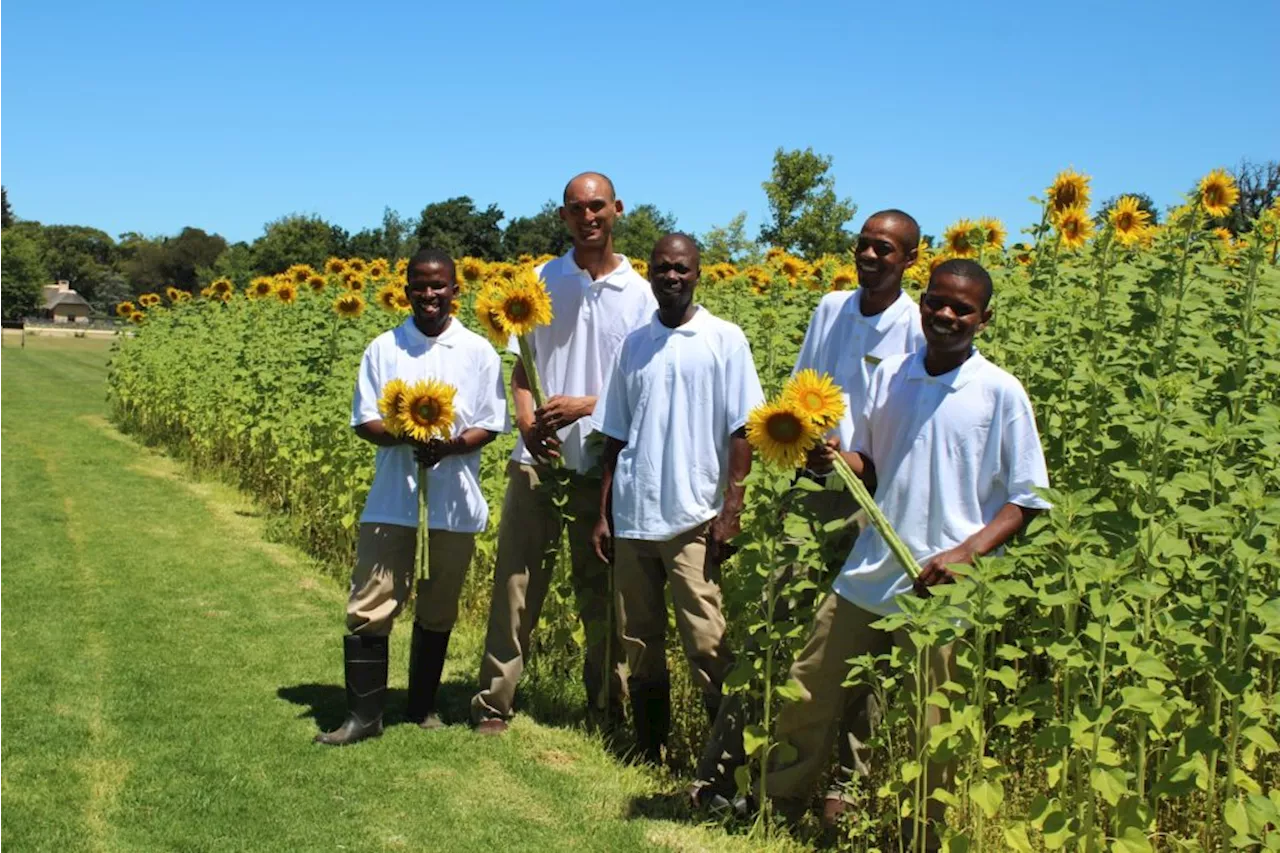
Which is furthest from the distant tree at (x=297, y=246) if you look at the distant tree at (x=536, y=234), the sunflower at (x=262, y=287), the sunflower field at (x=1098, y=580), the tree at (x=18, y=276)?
the sunflower field at (x=1098, y=580)

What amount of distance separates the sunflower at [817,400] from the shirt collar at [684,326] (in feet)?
3.57

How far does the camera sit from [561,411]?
200 inches

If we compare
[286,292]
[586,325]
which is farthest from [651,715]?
[286,292]

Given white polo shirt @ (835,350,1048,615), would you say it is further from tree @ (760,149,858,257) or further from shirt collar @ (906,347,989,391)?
tree @ (760,149,858,257)

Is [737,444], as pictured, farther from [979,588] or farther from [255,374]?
[255,374]

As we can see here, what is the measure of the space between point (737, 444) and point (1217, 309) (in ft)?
7.42

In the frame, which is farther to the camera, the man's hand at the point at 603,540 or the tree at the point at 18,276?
the tree at the point at 18,276

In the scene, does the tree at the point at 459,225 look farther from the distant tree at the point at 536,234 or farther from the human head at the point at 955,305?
the human head at the point at 955,305

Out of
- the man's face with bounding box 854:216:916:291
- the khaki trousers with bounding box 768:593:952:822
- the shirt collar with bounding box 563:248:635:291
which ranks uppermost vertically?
the man's face with bounding box 854:216:916:291

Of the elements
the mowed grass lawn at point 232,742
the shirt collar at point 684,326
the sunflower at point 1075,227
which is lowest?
the mowed grass lawn at point 232,742

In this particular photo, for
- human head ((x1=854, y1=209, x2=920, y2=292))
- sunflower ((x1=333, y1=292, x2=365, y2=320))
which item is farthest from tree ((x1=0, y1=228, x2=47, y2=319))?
human head ((x1=854, y1=209, x2=920, y2=292))

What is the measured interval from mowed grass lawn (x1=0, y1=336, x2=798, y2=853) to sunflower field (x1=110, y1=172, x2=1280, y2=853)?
0.59 meters

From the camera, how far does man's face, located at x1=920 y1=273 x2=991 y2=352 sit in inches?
143

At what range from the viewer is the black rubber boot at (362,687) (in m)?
5.21
